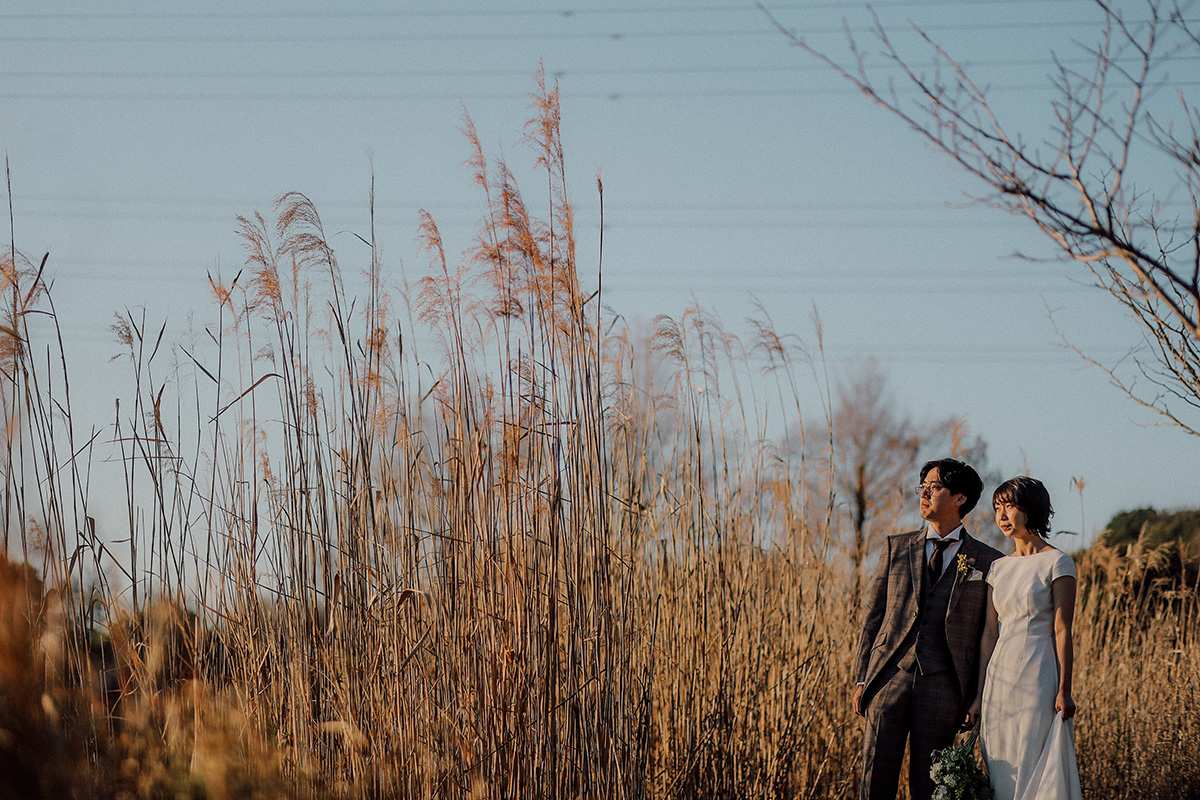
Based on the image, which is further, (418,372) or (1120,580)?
(1120,580)

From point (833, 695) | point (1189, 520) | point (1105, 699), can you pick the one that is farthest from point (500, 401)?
point (1189, 520)

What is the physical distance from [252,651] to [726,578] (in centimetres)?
170

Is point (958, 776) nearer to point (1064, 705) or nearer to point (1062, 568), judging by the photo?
point (1064, 705)

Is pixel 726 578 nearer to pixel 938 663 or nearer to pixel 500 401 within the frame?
pixel 938 663

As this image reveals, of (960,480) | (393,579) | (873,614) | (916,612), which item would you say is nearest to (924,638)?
A: (916,612)

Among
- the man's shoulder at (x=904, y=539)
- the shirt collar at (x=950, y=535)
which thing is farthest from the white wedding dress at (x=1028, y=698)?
the man's shoulder at (x=904, y=539)

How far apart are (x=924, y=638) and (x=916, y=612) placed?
89mm

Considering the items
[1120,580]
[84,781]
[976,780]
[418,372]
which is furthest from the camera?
[1120,580]

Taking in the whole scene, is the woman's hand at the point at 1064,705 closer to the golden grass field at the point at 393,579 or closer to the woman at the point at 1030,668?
the woman at the point at 1030,668

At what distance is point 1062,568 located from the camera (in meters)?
3.05

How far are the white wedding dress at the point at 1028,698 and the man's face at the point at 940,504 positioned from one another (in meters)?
0.26

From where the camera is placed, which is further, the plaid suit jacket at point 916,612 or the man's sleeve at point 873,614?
the man's sleeve at point 873,614

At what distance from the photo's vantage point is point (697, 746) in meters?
3.09

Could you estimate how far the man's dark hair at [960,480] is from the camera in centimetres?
330
